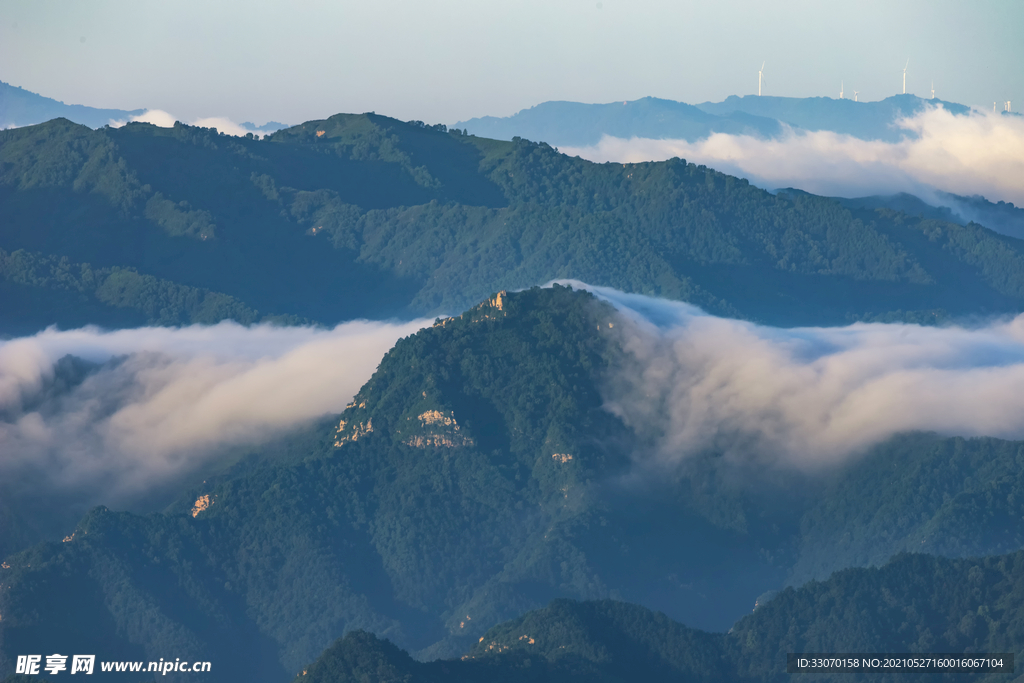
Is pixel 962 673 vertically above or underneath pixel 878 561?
underneath

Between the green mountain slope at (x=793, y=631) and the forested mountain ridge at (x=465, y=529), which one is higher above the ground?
the forested mountain ridge at (x=465, y=529)

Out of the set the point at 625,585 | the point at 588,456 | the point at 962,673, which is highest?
the point at 588,456

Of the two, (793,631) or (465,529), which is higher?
(465,529)

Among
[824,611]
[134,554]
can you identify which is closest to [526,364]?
[134,554]

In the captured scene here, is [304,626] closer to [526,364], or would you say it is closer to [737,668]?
[526,364]

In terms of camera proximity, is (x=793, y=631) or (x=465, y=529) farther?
(x=465, y=529)
